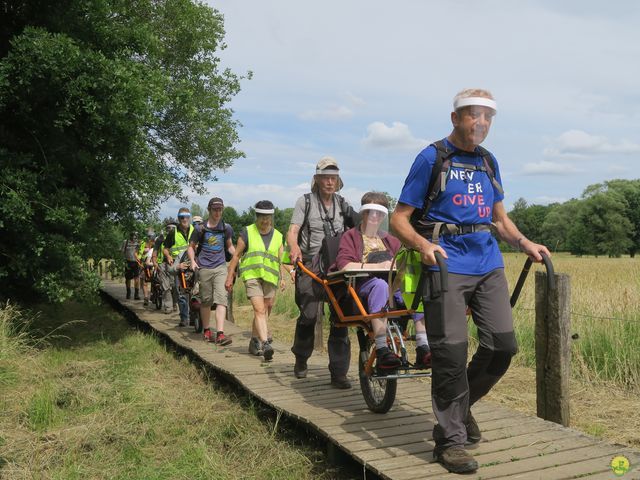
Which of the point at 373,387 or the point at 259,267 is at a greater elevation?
the point at 259,267

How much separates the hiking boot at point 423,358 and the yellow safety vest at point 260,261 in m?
3.37

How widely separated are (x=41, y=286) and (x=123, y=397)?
2966 millimetres

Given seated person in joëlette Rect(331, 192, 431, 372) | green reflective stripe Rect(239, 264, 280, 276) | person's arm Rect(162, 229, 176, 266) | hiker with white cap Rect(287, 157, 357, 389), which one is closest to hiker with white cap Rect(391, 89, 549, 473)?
seated person in joëlette Rect(331, 192, 431, 372)

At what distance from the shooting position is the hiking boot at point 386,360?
4.49 meters

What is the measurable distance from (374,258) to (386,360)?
98 centimetres

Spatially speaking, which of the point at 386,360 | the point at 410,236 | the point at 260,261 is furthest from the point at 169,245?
the point at 410,236

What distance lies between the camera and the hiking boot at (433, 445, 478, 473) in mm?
3590

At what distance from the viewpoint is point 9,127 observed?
29.8ft

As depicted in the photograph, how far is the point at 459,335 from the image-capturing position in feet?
11.9

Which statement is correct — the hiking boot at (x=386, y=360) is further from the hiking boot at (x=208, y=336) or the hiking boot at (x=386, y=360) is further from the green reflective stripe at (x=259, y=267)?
the hiking boot at (x=208, y=336)

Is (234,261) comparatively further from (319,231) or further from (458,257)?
(458,257)

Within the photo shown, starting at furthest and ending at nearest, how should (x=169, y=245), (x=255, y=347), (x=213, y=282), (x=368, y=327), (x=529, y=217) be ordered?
(x=529, y=217), (x=169, y=245), (x=213, y=282), (x=255, y=347), (x=368, y=327)

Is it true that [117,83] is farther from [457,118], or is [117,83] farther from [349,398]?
[457,118]

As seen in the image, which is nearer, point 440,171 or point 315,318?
point 440,171
